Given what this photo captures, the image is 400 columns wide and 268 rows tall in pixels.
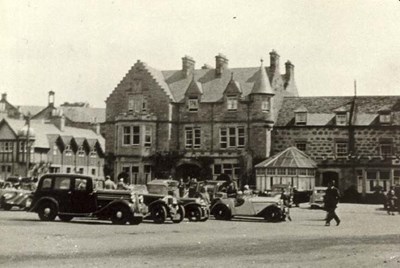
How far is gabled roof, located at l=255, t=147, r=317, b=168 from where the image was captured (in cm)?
4000

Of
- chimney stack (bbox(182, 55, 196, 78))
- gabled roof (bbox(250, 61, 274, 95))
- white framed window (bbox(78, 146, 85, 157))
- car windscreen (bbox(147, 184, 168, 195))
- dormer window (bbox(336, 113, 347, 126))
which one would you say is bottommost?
car windscreen (bbox(147, 184, 168, 195))

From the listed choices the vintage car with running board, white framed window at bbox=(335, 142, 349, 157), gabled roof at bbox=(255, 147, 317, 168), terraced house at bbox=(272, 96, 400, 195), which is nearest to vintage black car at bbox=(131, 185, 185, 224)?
the vintage car with running board

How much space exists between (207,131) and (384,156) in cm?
1295

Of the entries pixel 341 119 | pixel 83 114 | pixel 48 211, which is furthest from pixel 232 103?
pixel 83 114

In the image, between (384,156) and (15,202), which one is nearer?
(15,202)

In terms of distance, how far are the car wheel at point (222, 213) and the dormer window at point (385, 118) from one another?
78.7 feet

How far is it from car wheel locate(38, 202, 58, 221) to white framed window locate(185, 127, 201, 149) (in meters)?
26.0

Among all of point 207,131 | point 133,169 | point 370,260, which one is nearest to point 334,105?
point 207,131

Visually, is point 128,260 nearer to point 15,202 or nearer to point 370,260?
point 370,260

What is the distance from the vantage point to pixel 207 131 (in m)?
44.3

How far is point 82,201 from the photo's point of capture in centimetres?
1859

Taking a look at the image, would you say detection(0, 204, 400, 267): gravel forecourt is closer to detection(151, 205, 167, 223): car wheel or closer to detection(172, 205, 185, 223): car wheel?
detection(151, 205, 167, 223): car wheel

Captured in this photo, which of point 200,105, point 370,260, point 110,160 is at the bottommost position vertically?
point 370,260

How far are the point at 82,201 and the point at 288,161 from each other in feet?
78.0
